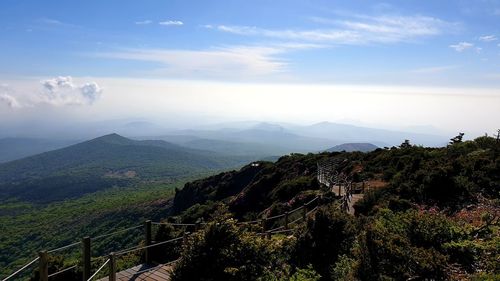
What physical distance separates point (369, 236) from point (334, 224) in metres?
2.32

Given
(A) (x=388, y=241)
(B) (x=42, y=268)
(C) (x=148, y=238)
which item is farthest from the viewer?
(C) (x=148, y=238)

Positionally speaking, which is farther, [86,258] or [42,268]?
[86,258]

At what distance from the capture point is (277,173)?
1439 inches

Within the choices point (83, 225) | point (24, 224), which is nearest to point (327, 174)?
point (83, 225)

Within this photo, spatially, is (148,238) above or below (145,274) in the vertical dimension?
above

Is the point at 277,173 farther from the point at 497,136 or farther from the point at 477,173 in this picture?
the point at 477,173

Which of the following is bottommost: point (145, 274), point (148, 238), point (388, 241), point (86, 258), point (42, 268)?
point (145, 274)

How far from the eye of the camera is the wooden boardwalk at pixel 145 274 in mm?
9195

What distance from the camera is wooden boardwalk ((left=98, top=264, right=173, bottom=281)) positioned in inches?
362

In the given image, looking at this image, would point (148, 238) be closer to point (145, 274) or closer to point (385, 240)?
point (145, 274)

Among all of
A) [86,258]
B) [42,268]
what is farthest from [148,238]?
[42,268]

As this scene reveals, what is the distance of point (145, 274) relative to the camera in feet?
31.1

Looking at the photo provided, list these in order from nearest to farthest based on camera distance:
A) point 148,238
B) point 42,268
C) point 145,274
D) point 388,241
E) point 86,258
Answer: point 388,241 → point 42,268 → point 86,258 → point 145,274 → point 148,238

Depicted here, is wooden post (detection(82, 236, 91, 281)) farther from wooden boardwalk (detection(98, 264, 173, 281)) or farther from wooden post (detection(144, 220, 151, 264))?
wooden post (detection(144, 220, 151, 264))
